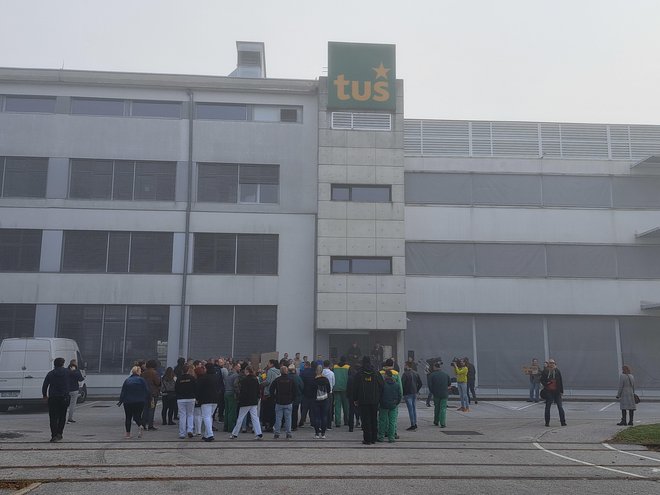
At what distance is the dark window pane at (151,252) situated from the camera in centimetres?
2764

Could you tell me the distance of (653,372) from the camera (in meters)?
28.8

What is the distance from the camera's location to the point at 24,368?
20.0m

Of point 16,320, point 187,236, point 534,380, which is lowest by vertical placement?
point 534,380

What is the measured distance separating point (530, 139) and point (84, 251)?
68.7 feet

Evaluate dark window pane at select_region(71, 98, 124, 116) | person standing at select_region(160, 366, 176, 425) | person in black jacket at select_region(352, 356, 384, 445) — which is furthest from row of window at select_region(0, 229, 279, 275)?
person in black jacket at select_region(352, 356, 384, 445)

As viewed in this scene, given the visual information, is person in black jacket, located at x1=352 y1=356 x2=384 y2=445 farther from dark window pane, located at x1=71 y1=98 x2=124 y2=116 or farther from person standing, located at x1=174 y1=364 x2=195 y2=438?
dark window pane, located at x1=71 y1=98 x2=124 y2=116

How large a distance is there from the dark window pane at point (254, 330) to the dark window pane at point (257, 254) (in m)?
1.64

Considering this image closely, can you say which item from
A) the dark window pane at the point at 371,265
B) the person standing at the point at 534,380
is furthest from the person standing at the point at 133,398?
the person standing at the point at 534,380

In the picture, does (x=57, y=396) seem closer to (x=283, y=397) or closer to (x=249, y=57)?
(x=283, y=397)

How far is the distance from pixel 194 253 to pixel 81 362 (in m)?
6.76

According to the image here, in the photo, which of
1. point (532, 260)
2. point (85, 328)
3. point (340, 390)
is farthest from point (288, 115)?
point (340, 390)

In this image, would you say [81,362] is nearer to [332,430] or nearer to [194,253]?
[194,253]

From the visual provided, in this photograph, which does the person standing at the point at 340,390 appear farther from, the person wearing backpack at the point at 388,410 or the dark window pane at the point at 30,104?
the dark window pane at the point at 30,104

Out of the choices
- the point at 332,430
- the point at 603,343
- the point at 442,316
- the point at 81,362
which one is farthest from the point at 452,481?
the point at 603,343
